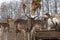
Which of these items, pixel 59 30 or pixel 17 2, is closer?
pixel 59 30

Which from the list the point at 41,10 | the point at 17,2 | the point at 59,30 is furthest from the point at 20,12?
the point at 59,30

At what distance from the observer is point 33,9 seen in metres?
3.31

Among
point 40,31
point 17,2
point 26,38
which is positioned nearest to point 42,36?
point 40,31

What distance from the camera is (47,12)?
3256 millimetres

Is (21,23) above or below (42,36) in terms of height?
above

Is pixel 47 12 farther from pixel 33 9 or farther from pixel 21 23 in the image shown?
pixel 21 23

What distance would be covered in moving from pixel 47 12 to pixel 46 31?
1.30ft

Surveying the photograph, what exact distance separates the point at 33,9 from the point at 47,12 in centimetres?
30

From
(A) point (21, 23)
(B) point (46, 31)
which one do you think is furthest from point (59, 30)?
(A) point (21, 23)

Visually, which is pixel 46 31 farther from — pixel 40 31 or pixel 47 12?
pixel 47 12

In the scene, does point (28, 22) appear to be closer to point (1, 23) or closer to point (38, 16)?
point (38, 16)

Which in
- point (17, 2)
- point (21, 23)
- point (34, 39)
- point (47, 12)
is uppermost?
point (17, 2)

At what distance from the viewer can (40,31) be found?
3221 millimetres

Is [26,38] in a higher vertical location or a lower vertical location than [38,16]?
lower
